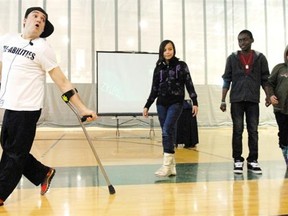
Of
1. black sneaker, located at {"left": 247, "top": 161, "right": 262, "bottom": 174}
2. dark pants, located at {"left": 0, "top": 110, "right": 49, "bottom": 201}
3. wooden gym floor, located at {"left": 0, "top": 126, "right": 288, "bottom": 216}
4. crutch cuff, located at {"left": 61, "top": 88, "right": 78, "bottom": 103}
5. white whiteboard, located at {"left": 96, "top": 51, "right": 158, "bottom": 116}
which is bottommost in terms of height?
wooden gym floor, located at {"left": 0, "top": 126, "right": 288, "bottom": 216}

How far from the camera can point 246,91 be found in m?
3.39

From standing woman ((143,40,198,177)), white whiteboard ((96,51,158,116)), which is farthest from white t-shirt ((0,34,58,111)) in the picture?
white whiteboard ((96,51,158,116))

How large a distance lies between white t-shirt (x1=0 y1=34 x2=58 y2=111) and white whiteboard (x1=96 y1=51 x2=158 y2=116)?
524 cm

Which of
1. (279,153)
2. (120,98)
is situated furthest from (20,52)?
(120,98)

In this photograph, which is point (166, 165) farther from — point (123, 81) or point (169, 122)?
point (123, 81)

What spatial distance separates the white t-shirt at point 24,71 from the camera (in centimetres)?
223

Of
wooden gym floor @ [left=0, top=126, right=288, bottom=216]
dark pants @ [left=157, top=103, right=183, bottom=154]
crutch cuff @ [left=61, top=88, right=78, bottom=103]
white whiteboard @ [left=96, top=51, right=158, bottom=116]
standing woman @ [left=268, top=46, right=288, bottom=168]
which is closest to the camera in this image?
wooden gym floor @ [left=0, top=126, right=288, bottom=216]

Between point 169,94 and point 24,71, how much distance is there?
1.41 metres

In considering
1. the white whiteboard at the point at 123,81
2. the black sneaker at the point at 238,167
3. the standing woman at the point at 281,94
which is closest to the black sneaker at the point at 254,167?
the black sneaker at the point at 238,167

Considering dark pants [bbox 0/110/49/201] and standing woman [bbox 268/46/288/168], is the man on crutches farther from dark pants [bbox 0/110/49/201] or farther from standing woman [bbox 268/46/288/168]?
standing woman [bbox 268/46/288/168]

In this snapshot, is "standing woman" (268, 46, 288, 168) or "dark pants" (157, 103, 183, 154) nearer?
"dark pants" (157, 103, 183, 154)

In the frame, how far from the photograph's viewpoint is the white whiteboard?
759 cm

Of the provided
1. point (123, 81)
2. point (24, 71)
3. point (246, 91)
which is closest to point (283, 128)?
point (246, 91)

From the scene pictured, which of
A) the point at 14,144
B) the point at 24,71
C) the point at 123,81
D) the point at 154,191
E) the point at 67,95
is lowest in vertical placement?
the point at 154,191
